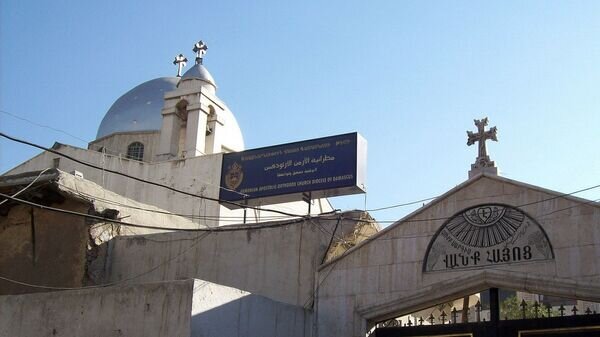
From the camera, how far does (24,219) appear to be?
55.4ft

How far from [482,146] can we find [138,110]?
23408 millimetres

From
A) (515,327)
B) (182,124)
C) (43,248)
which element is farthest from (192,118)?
(515,327)

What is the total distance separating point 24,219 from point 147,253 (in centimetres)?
289

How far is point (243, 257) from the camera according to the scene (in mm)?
15289

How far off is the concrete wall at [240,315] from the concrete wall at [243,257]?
2.24 ft

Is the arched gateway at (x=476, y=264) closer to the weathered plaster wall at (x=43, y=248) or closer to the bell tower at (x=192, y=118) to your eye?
the weathered plaster wall at (x=43, y=248)

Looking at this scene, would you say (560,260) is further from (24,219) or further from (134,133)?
(134,133)

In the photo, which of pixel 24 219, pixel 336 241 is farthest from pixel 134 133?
pixel 336 241

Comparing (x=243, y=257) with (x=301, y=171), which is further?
(x=301, y=171)

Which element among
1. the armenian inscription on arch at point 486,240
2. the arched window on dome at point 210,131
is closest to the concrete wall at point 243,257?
the armenian inscription on arch at point 486,240

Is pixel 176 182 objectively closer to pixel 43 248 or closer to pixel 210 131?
pixel 210 131

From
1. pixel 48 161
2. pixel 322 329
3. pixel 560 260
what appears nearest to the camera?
pixel 560 260

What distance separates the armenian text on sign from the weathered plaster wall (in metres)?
6.98

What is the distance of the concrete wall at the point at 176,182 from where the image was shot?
2642 centimetres
